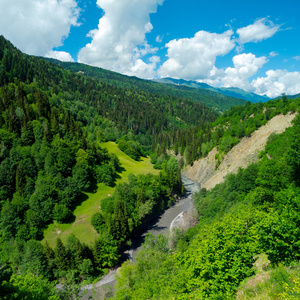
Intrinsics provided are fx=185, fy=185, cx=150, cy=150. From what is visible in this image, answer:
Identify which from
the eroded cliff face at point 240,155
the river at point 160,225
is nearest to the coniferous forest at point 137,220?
the river at point 160,225

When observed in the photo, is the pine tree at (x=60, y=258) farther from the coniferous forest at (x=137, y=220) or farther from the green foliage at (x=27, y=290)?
the green foliage at (x=27, y=290)

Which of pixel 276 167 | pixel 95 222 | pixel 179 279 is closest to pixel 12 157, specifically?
pixel 95 222

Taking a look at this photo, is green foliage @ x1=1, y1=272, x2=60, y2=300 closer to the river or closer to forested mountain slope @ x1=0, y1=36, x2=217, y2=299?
forested mountain slope @ x1=0, y1=36, x2=217, y2=299

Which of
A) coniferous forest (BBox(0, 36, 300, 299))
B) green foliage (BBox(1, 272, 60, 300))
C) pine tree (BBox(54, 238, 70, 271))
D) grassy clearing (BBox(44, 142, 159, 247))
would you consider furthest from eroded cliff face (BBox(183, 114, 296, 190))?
green foliage (BBox(1, 272, 60, 300))

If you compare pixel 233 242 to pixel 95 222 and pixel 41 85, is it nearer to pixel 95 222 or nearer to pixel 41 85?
pixel 95 222

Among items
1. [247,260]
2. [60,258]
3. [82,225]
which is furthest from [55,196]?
[247,260]
